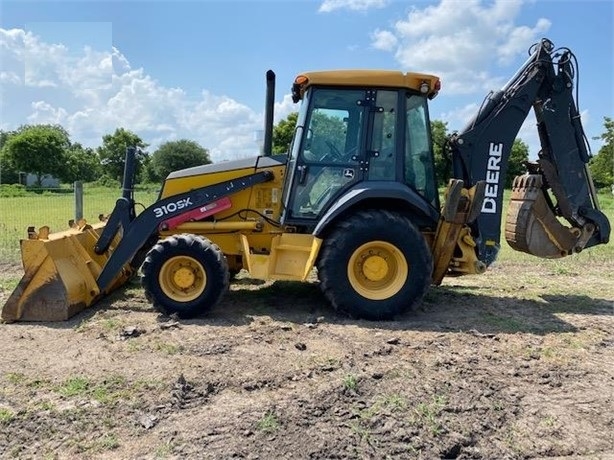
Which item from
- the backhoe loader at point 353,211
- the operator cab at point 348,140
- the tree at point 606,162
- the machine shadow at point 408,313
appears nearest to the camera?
the machine shadow at point 408,313

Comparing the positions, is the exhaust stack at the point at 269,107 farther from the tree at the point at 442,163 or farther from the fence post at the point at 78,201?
the fence post at the point at 78,201

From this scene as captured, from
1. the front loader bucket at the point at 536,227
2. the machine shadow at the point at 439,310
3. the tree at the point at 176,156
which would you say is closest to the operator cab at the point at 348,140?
the machine shadow at the point at 439,310

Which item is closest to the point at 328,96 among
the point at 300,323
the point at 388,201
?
the point at 388,201

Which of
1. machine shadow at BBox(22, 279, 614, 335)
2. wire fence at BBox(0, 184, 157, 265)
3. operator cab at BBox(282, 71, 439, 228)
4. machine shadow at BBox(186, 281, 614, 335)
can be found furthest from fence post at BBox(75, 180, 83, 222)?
operator cab at BBox(282, 71, 439, 228)

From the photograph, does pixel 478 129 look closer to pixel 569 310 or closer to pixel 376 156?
pixel 376 156

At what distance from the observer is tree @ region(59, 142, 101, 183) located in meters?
66.9

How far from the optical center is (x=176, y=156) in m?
70.5

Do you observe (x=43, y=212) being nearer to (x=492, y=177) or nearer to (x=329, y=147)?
(x=329, y=147)

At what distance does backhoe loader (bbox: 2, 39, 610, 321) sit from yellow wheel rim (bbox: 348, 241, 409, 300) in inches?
0.5

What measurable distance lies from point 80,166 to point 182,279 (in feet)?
248

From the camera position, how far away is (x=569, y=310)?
667 centimetres

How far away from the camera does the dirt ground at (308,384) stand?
3.39 meters

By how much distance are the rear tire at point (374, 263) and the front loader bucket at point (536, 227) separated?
4.49 feet

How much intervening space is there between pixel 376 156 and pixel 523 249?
6.93 ft
